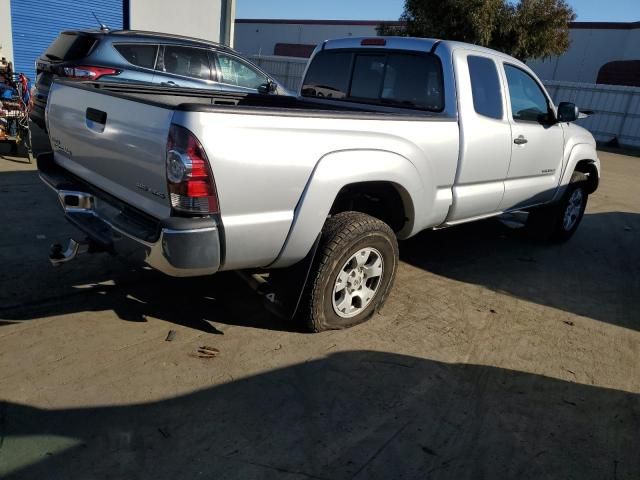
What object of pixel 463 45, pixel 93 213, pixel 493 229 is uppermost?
pixel 463 45

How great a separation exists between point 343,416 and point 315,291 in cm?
81

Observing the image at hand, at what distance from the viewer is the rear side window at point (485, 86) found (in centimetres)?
426

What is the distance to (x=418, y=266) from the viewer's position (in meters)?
5.12

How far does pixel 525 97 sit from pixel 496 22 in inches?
580

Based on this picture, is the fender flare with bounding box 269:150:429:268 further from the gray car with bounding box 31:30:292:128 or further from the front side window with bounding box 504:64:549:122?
the gray car with bounding box 31:30:292:128

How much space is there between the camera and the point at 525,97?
4961 mm

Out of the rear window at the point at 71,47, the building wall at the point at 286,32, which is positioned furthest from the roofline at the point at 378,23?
the rear window at the point at 71,47

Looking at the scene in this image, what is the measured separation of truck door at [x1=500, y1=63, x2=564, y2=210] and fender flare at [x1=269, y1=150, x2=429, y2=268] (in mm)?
1852

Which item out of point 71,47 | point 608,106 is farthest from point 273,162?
point 608,106

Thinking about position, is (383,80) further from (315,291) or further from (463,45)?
(315,291)

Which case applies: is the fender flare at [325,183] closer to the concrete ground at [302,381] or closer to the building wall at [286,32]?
the concrete ground at [302,381]

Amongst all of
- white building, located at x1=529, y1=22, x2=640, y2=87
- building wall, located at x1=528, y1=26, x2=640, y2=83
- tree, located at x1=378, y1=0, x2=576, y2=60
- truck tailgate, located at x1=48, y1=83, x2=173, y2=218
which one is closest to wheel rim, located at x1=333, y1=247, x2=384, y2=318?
truck tailgate, located at x1=48, y1=83, x2=173, y2=218

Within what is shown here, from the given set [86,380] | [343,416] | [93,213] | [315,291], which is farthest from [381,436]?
[93,213]

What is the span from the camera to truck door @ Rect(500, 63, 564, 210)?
15.6 feet
